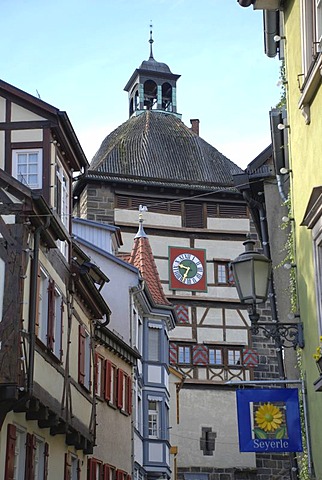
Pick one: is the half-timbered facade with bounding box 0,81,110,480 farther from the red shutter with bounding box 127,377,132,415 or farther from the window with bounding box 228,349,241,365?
the window with bounding box 228,349,241,365

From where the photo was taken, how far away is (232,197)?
4225 centimetres

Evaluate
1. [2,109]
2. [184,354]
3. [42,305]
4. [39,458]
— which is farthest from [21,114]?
[184,354]

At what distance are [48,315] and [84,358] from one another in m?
4.01

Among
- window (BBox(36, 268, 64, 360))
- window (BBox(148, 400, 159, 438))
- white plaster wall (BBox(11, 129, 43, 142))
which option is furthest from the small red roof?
white plaster wall (BBox(11, 129, 43, 142))

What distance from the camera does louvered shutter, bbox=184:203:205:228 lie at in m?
41.6

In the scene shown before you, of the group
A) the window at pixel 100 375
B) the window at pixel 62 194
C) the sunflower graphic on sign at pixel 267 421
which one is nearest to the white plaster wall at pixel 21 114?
the window at pixel 62 194

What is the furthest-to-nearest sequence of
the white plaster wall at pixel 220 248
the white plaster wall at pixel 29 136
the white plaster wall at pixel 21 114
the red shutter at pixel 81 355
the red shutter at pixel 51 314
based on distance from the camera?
the white plaster wall at pixel 220 248
the red shutter at pixel 81 355
the white plaster wall at pixel 21 114
the white plaster wall at pixel 29 136
the red shutter at pixel 51 314

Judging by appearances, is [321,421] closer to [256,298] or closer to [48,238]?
[256,298]

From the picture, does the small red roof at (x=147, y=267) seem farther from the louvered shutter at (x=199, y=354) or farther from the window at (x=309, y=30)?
the window at (x=309, y=30)

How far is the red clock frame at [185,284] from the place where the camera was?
132 feet

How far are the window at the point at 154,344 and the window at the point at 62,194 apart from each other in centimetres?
1136

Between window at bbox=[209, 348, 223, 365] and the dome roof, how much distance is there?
7.20m

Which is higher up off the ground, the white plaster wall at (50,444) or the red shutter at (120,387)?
the red shutter at (120,387)

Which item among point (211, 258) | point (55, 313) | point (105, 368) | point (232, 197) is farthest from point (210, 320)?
point (55, 313)
